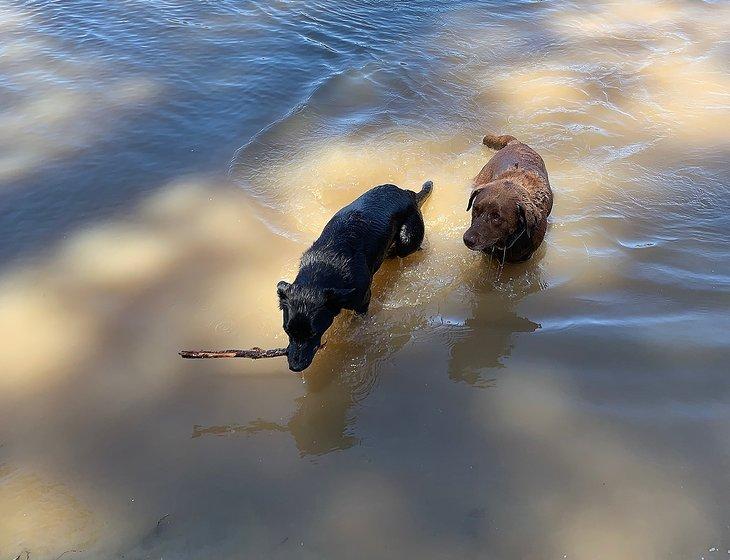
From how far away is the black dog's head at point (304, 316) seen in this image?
4.57m

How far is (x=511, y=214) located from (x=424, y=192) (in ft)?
5.24

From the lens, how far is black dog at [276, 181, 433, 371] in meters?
4.63

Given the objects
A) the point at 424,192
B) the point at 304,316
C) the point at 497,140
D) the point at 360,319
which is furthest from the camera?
the point at 497,140

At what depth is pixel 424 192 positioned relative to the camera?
7.07m

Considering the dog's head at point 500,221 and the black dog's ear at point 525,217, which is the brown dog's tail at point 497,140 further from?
the black dog's ear at point 525,217

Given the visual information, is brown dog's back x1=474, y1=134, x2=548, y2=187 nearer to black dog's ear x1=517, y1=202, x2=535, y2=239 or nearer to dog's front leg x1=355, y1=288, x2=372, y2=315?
black dog's ear x1=517, y1=202, x2=535, y2=239

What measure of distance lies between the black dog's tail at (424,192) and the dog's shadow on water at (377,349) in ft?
4.07

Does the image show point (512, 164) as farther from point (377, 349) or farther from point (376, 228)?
point (377, 349)

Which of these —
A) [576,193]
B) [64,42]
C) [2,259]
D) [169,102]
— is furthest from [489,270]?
[64,42]

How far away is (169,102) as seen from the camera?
9.38 metres

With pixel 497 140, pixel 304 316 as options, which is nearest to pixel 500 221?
pixel 304 316

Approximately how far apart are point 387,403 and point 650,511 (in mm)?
2020

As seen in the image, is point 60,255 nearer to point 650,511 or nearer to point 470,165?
point 470,165

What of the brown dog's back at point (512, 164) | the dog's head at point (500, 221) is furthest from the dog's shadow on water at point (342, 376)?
the brown dog's back at point (512, 164)
